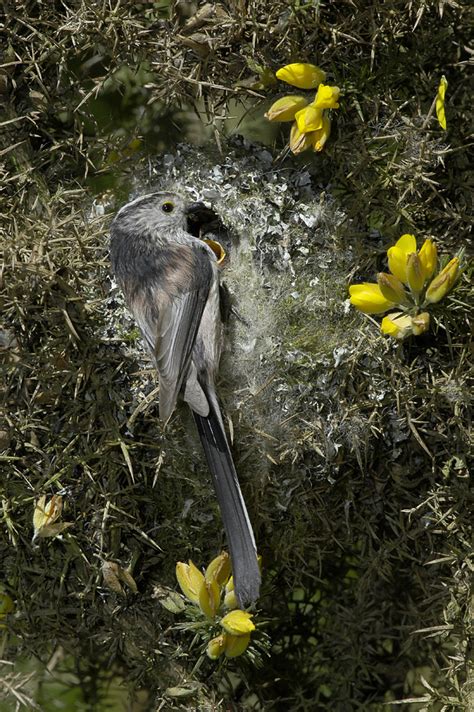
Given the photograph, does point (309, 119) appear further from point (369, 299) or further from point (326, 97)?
point (369, 299)

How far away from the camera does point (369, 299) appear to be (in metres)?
1.85

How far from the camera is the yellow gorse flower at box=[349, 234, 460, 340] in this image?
180 centimetres

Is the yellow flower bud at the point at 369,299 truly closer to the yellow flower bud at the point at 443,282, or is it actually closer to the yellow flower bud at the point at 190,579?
the yellow flower bud at the point at 443,282

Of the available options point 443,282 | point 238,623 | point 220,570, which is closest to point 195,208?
point 443,282

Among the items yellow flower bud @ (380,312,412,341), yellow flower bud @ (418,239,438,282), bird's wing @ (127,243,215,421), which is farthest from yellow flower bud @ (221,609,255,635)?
yellow flower bud @ (418,239,438,282)

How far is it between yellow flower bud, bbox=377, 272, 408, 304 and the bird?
1.31 feet

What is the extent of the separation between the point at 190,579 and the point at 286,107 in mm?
885

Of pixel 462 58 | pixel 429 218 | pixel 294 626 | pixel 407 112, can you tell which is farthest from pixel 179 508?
pixel 462 58

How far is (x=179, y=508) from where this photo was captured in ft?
6.68

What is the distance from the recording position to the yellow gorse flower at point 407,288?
180 cm

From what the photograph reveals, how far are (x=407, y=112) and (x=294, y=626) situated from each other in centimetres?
106

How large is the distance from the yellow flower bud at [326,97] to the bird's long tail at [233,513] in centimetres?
61

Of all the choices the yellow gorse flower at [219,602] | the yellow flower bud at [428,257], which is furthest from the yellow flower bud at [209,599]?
the yellow flower bud at [428,257]

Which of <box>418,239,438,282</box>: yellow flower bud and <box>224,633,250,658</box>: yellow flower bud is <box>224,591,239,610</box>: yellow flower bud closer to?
<box>224,633,250,658</box>: yellow flower bud
